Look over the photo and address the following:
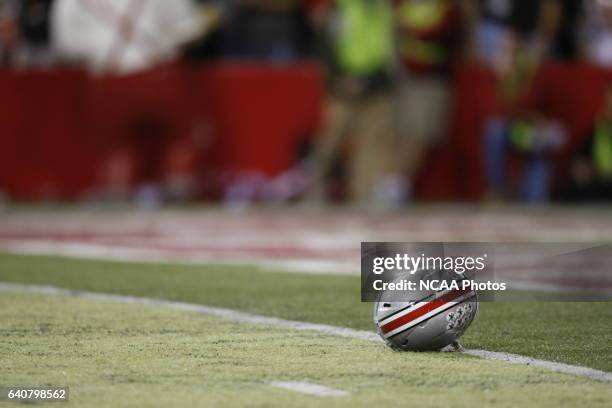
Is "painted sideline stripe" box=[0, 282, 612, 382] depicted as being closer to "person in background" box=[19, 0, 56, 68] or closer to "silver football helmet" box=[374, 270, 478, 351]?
"silver football helmet" box=[374, 270, 478, 351]

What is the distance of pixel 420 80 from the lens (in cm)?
1653

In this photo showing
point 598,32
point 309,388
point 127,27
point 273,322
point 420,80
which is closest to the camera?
point 309,388

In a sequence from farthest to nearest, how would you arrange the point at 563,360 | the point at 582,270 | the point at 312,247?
1. the point at 312,247
2. the point at 582,270
3. the point at 563,360

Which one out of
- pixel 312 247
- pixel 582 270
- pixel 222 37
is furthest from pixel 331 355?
pixel 222 37

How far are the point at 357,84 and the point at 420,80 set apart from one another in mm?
804

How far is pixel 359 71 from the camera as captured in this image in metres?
16.2

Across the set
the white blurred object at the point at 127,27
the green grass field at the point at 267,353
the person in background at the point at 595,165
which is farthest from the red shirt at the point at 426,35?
the green grass field at the point at 267,353

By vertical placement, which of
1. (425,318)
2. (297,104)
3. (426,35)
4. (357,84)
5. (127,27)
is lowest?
(425,318)

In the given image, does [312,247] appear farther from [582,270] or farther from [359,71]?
[359,71]

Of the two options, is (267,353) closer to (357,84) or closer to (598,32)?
(357,84)

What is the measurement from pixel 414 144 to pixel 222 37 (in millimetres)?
2718

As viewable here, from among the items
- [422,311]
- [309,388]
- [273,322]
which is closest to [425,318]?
[422,311]

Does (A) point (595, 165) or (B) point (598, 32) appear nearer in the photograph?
(A) point (595, 165)

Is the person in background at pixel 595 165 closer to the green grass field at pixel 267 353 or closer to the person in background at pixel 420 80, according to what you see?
the person in background at pixel 420 80
